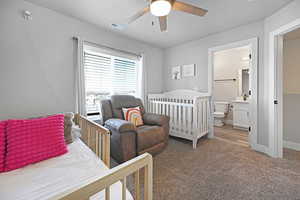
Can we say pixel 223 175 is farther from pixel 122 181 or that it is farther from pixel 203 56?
pixel 203 56

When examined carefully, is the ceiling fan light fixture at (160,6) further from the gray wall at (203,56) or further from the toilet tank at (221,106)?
the toilet tank at (221,106)

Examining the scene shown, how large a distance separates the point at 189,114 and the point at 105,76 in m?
1.88

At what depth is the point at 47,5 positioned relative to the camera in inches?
76.0

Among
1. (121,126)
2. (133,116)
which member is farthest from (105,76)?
(121,126)

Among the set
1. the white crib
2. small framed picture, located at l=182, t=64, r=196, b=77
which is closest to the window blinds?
the white crib

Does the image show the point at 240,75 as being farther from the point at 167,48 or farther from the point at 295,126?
the point at 167,48

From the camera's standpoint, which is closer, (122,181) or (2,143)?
(122,181)

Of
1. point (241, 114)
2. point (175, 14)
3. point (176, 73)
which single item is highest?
point (175, 14)

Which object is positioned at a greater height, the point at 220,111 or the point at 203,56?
the point at 203,56

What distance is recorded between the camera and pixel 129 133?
1.88 metres

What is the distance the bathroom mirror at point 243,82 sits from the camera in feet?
13.8

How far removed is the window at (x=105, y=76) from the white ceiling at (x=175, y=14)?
57 centimetres

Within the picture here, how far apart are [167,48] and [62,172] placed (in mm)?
3707

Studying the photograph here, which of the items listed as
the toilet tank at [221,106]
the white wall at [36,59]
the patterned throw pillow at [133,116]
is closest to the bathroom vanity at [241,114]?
the toilet tank at [221,106]
